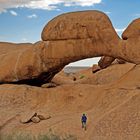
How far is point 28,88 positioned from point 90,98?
4.67 metres

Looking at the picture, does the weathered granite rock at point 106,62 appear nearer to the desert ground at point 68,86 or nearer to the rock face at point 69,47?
the desert ground at point 68,86

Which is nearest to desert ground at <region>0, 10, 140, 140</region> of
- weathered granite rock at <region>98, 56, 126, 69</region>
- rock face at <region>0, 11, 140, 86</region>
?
rock face at <region>0, 11, 140, 86</region>

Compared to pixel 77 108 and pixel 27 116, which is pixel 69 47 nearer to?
pixel 77 108

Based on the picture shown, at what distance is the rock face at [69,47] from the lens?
24672 millimetres

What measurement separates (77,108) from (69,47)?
4.25m

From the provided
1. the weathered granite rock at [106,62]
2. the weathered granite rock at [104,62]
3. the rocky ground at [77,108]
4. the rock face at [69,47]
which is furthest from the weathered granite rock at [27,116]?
the weathered granite rock at [104,62]

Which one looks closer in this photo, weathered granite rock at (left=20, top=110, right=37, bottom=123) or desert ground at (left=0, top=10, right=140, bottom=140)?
desert ground at (left=0, top=10, right=140, bottom=140)

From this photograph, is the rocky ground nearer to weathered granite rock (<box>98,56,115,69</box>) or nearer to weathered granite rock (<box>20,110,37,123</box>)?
weathered granite rock (<box>20,110,37,123</box>)

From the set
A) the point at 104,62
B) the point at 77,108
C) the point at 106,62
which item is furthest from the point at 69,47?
the point at 104,62

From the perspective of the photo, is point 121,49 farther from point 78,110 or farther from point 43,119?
point 43,119

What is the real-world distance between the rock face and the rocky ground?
1.16m

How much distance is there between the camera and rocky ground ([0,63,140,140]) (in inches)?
794

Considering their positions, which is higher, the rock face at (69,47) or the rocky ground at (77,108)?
the rock face at (69,47)

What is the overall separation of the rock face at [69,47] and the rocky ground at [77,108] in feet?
3.81
